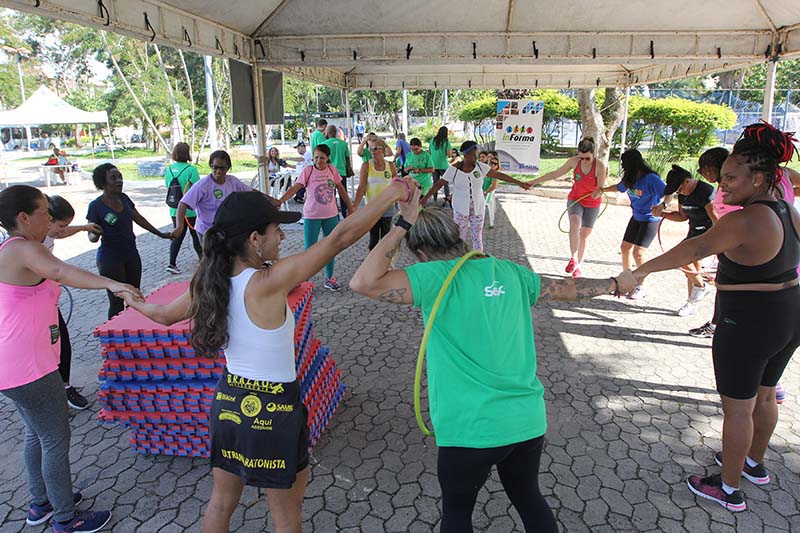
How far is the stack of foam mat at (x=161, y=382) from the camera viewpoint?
334cm

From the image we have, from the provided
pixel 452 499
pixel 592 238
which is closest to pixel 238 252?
pixel 452 499

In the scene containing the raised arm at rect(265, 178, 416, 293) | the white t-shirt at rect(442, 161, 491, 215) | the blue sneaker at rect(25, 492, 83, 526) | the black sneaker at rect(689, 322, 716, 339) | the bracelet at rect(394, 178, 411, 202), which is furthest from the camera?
the white t-shirt at rect(442, 161, 491, 215)

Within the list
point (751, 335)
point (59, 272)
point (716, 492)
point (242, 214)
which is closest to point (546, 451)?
point (716, 492)

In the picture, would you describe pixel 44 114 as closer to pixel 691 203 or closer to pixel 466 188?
pixel 466 188

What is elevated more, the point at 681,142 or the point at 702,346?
the point at 681,142

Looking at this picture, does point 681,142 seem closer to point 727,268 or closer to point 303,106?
point 727,268

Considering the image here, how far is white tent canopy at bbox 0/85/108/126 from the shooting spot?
2044 cm

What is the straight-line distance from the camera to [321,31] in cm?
697

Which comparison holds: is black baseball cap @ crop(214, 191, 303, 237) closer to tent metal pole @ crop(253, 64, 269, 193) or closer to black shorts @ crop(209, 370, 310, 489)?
black shorts @ crop(209, 370, 310, 489)

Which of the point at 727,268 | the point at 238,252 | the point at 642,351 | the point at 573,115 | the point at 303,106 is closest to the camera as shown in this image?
the point at 238,252

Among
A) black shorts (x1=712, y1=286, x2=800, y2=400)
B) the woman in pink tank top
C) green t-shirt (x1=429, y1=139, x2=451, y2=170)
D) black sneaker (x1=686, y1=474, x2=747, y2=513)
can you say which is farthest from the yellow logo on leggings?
green t-shirt (x1=429, y1=139, x2=451, y2=170)

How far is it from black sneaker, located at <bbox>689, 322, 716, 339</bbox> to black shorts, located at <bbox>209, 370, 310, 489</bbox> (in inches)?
197

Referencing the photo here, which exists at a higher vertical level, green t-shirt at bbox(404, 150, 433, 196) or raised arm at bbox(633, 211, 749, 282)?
green t-shirt at bbox(404, 150, 433, 196)

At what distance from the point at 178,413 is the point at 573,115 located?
26077 mm
